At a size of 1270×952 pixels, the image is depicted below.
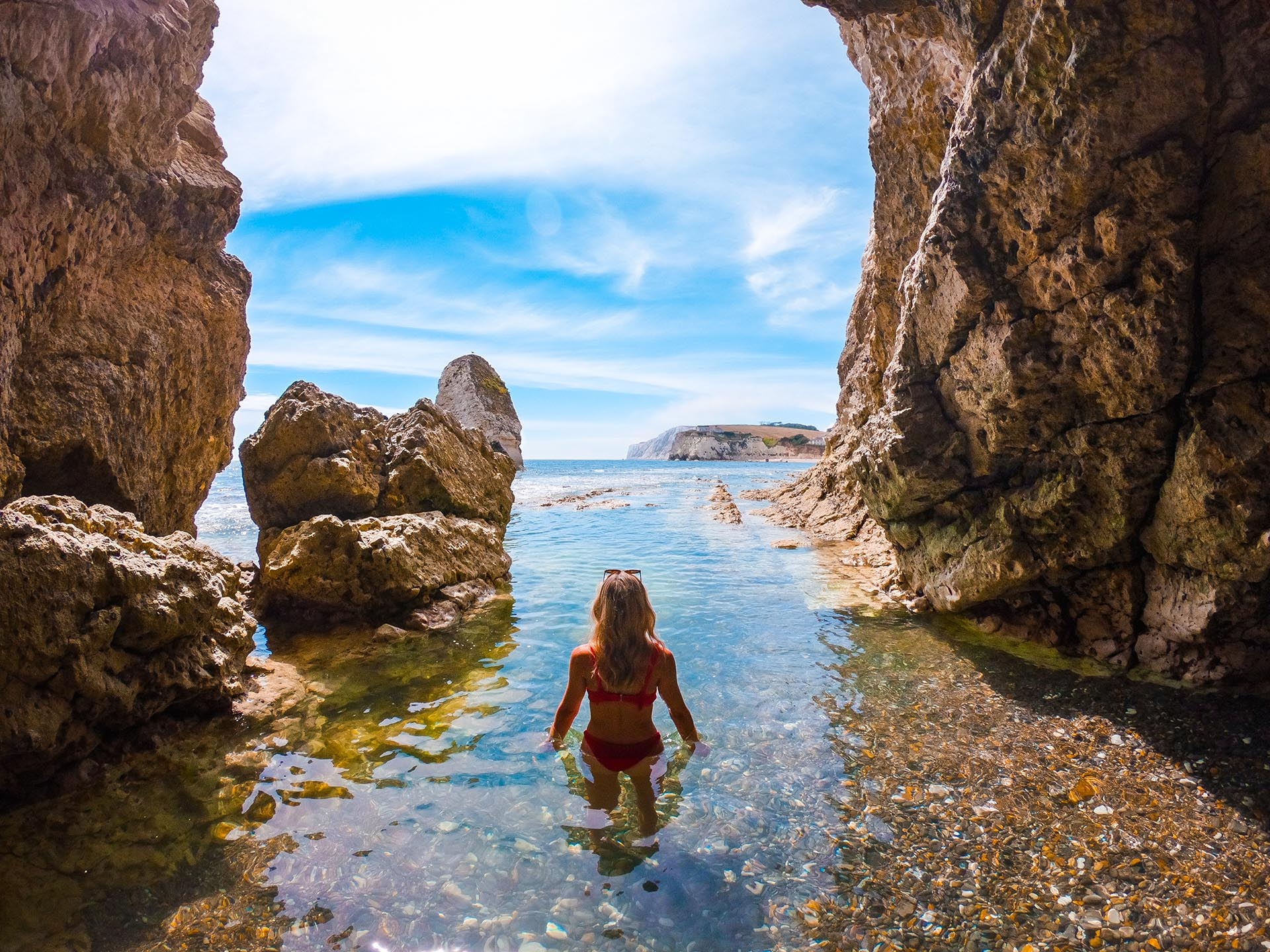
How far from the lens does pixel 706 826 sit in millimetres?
5223

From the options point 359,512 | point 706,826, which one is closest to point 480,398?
point 359,512

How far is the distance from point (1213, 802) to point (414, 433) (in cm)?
1265

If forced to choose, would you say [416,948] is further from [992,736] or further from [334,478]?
[334,478]

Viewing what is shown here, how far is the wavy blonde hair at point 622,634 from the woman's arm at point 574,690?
0.40ft

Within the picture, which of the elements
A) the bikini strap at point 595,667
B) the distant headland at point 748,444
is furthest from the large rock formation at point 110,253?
the distant headland at point 748,444

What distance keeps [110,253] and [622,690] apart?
872 centimetres

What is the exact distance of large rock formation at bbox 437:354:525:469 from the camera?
71938 millimetres

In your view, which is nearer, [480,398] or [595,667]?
[595,667]

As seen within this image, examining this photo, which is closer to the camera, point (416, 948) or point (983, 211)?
point (416, 948)

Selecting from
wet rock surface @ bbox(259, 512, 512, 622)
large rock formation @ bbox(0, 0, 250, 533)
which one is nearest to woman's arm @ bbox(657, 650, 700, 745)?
wet rock surface @ bbox(259, 512, 512, 622)

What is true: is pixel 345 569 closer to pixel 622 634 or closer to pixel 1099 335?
pixel 622 634

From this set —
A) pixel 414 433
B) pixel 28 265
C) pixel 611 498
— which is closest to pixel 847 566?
pixel 414 433

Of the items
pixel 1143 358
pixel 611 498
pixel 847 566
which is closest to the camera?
pixel 1143 358

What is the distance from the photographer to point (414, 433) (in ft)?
42.7
